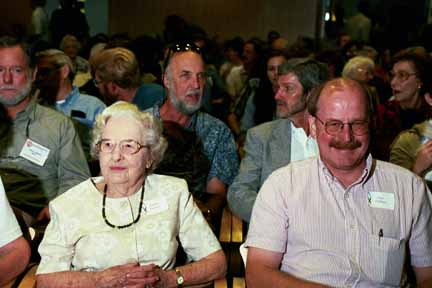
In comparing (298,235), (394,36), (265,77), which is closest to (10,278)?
(298,235)

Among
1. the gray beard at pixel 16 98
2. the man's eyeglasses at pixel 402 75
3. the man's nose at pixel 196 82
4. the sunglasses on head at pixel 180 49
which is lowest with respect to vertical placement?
the gray beard at pixel 16 98

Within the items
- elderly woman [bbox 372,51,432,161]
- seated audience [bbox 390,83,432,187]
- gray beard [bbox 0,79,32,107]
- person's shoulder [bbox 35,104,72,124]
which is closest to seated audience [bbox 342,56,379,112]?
elderly woman [bbox 372,51,432,161]

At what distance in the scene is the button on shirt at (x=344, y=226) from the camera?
8.53 feet

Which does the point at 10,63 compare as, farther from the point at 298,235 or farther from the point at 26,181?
the point at 298,235

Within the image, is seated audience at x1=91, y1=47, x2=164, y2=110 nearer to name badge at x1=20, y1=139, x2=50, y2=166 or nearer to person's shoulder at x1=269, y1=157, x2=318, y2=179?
name badge at x1=20, y1=139, x2=50, y2=166

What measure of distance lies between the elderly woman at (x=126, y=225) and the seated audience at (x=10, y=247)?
Result: 77 millimetres

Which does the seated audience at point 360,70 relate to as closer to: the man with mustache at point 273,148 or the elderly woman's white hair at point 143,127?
the man with mustache at point 273,148

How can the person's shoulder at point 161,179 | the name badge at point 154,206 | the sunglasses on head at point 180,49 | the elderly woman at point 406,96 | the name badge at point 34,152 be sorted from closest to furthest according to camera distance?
the name badge at point 154,206 < the person's shoulder at point 161,179 < the name badge at point 34,152 < the sunglasses on head at point 180,49 < the elderly woman at point 406,96

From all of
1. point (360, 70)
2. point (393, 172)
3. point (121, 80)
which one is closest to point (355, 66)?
point (360, 70)

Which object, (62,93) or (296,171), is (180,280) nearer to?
(296,171)

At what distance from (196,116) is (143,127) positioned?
1281 millimetres

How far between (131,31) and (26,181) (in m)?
9.34

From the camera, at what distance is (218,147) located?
3.98 meters

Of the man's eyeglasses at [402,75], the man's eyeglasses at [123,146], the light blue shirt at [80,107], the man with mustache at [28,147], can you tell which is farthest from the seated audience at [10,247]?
the man's eyeglasses at [402,75]
